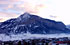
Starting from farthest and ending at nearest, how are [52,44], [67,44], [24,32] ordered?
[24,32] → [52,44] → [67,44]

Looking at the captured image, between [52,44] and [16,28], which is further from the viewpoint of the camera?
[16,28]

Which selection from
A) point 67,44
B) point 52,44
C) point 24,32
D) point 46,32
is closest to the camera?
point 67,44

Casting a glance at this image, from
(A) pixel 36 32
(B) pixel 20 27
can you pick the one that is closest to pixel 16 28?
(B) pixel 20 27

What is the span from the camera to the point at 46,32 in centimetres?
19700

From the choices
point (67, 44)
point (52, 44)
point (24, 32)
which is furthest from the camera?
point (24, 32)

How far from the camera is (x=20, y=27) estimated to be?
200m

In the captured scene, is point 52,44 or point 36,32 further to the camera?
point 36,32

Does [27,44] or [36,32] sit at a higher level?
[27,44]

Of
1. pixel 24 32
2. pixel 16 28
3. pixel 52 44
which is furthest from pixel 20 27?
pixel 52 44

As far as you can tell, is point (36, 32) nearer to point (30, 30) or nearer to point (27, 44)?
point (30, 30)

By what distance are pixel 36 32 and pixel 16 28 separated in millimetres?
16518

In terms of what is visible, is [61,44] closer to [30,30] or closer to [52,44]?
[52,44]

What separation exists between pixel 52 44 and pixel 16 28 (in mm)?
117959

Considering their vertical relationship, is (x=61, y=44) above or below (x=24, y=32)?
above
